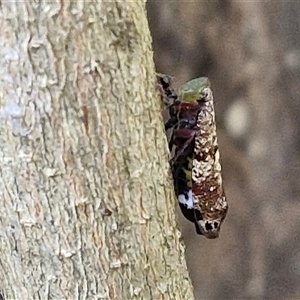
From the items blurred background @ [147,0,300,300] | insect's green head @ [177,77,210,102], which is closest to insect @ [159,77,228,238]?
insect's green head @ [177,77,210,102]

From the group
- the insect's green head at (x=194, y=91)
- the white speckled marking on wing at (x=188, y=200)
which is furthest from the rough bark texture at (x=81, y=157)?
the insect's green head at (x=194, y=91)

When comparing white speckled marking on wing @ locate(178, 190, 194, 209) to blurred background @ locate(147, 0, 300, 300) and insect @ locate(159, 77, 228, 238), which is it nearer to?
insect @ locate(159, 77, 228, 238)

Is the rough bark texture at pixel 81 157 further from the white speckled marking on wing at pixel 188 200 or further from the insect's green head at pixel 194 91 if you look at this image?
the insect's green head at pixel 194 91

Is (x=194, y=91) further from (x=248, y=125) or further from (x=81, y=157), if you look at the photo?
(x=81, y=157)

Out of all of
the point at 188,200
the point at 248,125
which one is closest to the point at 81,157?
the point at 188,200

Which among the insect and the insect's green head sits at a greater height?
the insect's green head
